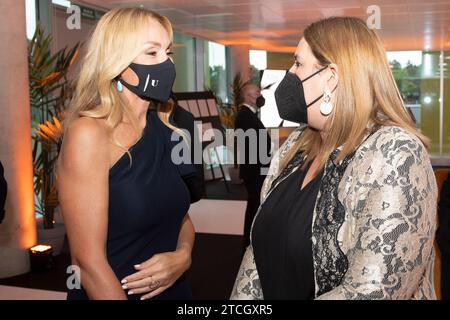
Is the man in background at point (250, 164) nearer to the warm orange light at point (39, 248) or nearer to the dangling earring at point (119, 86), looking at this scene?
the warm orange light at point (39, 248)

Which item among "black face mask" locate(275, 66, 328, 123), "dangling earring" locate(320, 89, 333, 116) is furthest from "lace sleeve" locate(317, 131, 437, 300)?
"black face mask" locate(275, 66, 328, 123)

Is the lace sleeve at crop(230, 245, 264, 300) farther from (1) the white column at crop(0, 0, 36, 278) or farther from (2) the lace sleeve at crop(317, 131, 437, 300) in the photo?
(1) the white column at crop(0, 0, 36, 278)

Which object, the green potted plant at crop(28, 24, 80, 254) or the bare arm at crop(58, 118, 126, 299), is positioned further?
the green potted plant at crop(28, 24, 80, 254)

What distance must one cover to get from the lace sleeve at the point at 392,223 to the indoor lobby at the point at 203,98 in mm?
12

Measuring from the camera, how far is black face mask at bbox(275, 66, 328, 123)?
1575 mm

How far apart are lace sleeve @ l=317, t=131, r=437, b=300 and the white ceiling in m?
6.86

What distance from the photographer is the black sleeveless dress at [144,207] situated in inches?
64.3

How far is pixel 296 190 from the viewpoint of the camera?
1.54m

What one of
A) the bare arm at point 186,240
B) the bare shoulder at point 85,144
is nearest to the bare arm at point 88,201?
the bare shoulder at point 85,144

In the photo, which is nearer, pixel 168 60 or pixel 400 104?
pixel 400 104

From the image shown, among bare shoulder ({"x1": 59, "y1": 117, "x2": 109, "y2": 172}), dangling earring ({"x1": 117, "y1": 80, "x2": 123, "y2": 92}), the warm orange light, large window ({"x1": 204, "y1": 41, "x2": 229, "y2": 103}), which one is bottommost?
the warm orange light

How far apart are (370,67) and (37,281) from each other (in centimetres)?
418

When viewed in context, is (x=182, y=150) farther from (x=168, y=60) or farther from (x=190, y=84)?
(x=190, y=84)
